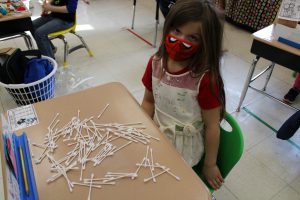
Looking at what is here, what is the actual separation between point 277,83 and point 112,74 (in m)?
1.58

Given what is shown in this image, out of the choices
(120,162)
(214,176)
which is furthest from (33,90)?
(214,176)

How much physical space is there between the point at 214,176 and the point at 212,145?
13 cm

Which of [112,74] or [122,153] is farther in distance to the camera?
[112,74]

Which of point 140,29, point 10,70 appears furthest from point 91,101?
point 140,29

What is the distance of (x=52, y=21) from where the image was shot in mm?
2324

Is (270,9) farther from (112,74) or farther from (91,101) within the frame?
(91,101)

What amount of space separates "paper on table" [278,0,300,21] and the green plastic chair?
36.1 inches

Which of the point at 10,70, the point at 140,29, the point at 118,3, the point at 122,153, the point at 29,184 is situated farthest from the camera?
the point at 118,3

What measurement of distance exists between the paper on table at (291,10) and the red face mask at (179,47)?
95 centimetres

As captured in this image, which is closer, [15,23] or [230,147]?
[230,147]

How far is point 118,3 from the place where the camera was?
4.04m

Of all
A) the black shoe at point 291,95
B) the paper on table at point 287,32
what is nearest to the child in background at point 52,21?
the paper on table at point 287,32

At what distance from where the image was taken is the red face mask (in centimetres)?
87

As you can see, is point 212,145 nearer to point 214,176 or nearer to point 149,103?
point 214,176
